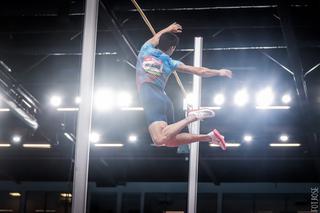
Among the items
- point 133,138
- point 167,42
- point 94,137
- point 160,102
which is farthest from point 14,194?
point 160,102

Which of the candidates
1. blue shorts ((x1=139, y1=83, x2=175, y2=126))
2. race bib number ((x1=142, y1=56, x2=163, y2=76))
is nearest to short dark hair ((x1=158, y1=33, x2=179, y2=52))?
race bib number ((x1=142, y1=56, x2=163, y2=76))

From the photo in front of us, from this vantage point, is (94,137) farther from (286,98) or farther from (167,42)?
(167,42)

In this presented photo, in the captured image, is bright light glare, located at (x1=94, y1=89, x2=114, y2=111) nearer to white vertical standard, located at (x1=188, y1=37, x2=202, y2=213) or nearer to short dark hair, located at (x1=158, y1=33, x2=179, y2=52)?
white vertical standard, located at (x1=188, y1=37, x2=202, y2=213)

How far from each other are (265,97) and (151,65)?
8.67 m

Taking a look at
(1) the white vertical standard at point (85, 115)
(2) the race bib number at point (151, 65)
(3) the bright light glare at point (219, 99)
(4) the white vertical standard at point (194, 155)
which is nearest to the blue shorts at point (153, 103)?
(2) the race bib number at point (151, 65)

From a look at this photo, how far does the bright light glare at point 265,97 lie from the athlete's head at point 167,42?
27.1 ft

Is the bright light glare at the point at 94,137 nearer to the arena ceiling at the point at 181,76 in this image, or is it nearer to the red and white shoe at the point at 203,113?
the arena ceiling at the point at 181,76

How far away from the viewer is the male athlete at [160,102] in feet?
15.5

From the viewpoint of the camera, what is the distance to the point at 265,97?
13234 millimetres

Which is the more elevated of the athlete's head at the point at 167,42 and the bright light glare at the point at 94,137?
the bright light glare at the point at 94,137

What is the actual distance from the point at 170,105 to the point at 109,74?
834cm

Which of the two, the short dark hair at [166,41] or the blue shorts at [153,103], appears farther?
the short dark hair at [166,41]

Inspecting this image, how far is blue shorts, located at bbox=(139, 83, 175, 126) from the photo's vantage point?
479cm

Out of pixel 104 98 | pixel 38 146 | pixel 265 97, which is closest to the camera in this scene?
pixel 265 97
